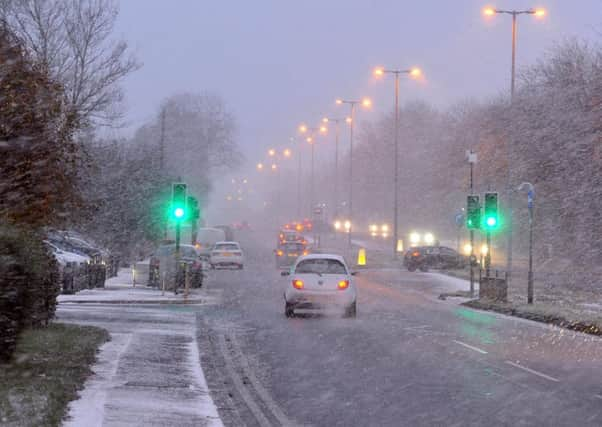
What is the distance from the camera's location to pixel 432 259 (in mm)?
56406

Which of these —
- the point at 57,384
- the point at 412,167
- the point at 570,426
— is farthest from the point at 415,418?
the point at 412,167

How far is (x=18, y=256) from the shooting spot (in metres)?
13.2

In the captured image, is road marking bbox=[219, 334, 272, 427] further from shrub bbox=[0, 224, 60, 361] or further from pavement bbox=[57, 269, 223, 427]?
shrub bbox=[0, 224, 60, 361]

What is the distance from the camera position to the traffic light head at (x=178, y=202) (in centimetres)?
3098

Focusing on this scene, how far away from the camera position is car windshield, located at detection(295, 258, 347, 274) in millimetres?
26797

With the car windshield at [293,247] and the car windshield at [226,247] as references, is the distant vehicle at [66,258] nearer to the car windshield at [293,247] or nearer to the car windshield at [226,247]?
the car windshield at [226,247]

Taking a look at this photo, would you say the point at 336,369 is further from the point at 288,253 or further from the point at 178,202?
the point at 288,253

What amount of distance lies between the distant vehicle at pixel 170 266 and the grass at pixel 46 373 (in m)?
16.5

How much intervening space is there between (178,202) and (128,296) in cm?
304

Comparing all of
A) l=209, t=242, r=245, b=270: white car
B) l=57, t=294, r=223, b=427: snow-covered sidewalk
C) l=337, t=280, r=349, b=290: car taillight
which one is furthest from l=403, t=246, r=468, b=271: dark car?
l=57, t=294, r=223, b=427: snow-covered sidewalk

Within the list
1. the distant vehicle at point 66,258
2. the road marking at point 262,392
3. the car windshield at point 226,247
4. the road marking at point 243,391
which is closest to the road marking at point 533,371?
the road marking at point 262,392

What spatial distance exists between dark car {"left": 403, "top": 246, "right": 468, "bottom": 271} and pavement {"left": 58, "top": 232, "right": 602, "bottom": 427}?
2673 cm

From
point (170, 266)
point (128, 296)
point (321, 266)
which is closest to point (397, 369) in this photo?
point (321, 266)

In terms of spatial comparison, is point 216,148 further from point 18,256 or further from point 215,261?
point 18,256
